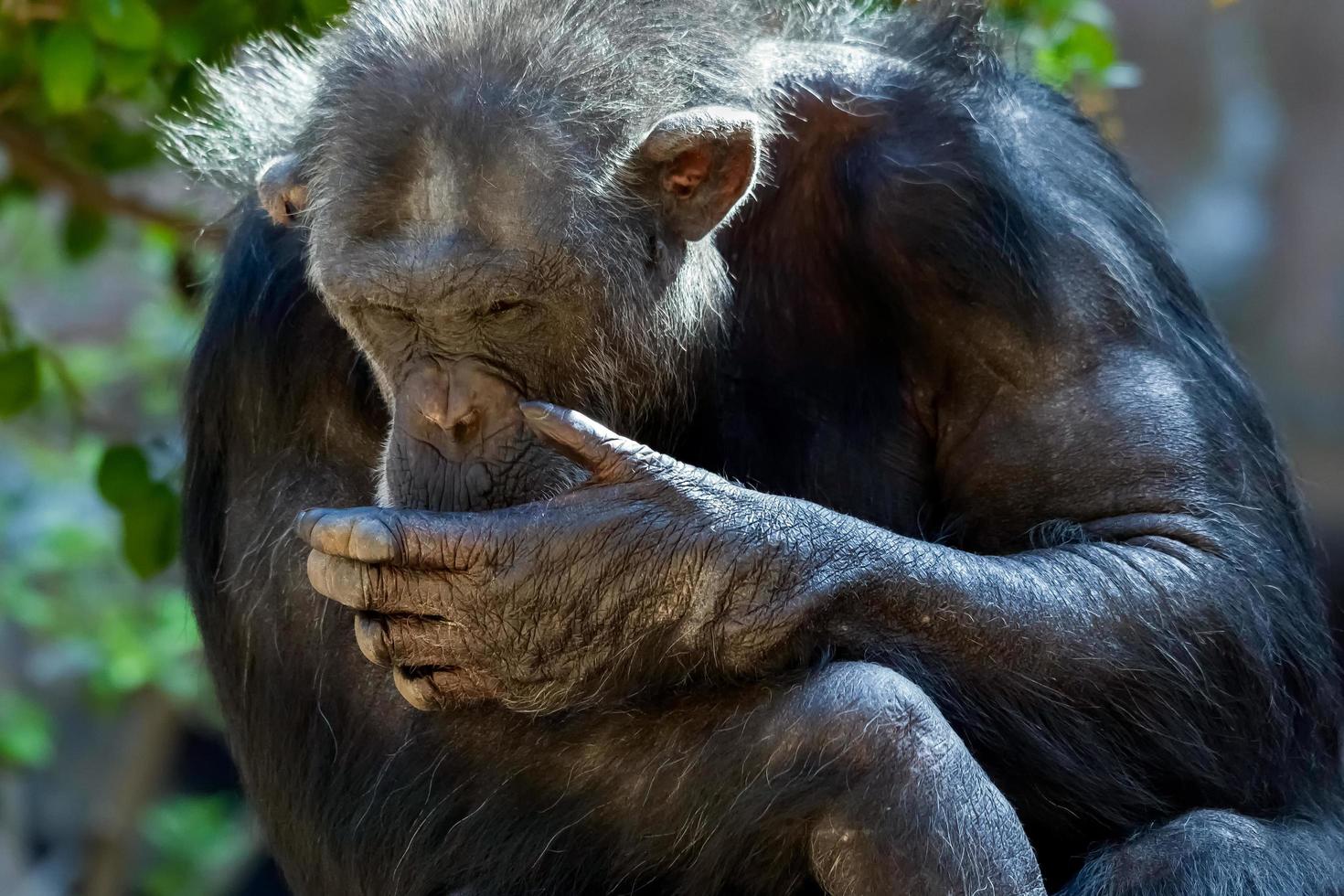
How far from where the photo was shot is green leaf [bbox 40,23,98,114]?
3754 millimetres

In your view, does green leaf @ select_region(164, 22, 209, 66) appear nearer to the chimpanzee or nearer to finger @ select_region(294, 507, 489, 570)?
the chimpanzee

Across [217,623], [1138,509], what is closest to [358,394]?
[217,623]

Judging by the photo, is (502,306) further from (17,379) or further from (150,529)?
(17,379)

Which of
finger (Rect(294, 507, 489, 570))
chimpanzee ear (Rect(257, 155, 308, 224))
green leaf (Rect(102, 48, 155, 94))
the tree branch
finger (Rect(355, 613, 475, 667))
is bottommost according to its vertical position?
finger (Rect(355, 613, 475, 667))

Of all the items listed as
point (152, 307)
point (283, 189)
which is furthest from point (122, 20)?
point (152, 307)

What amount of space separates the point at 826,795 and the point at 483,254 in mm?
1187

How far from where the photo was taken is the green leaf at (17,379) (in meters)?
4.32

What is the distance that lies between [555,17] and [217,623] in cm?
164

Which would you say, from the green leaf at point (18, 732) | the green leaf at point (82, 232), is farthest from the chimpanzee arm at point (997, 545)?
the green leaf at point (18, 732)

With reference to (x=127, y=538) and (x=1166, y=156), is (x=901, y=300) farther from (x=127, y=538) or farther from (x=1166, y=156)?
(x=1166, y=156)

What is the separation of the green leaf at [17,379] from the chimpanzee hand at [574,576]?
1.69 m

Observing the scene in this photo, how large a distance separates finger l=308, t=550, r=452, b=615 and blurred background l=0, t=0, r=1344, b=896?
1.44 metres

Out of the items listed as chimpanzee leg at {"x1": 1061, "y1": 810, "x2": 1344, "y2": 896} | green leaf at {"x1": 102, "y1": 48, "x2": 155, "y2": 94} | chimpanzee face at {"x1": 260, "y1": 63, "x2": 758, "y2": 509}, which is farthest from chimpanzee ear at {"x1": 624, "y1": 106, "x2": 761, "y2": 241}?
chimpanzee leg at {"x1": 1061, "y1": 810, "x2": 1344, "y2": 896}

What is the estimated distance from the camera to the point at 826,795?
9.80 ft
